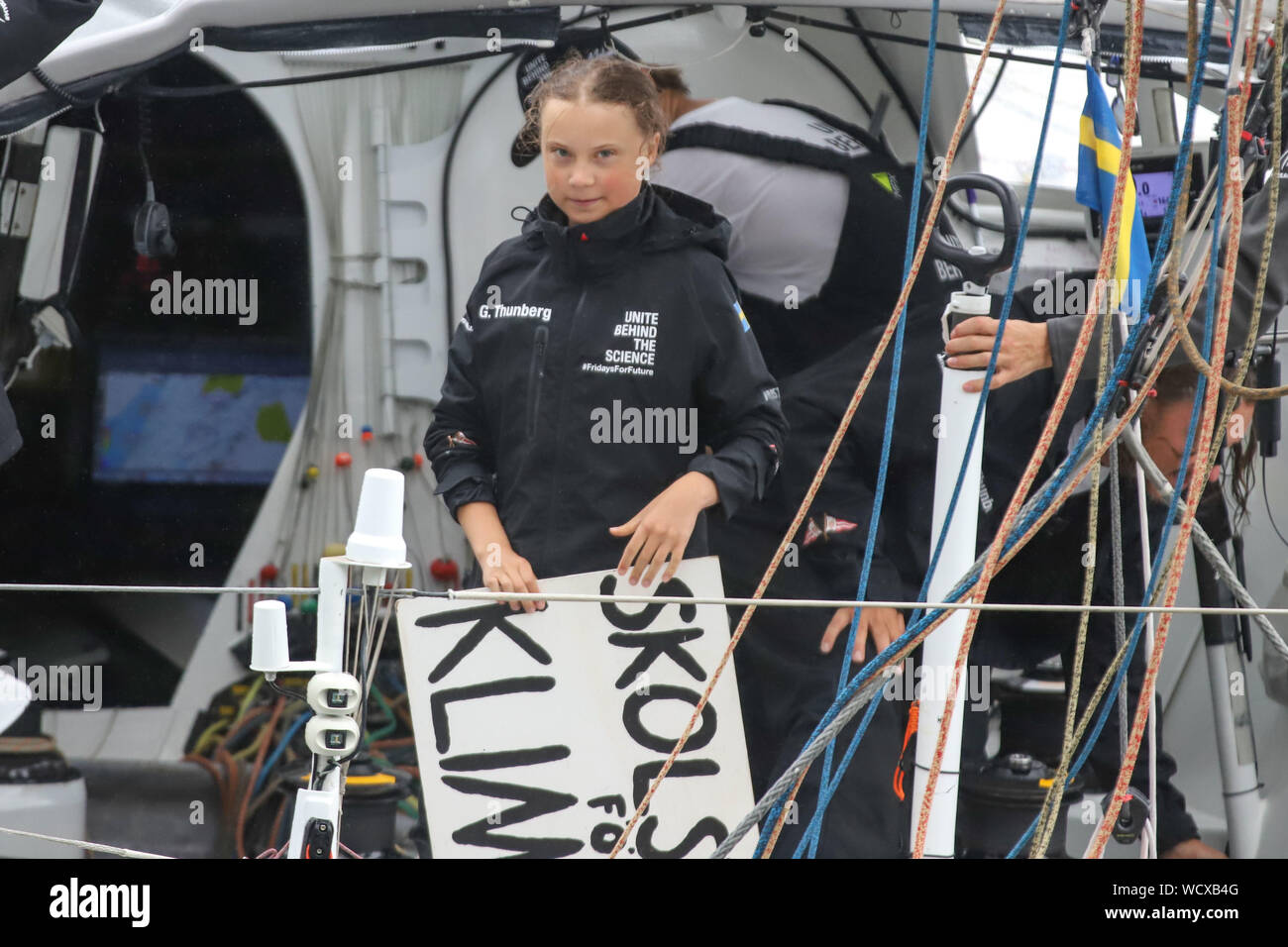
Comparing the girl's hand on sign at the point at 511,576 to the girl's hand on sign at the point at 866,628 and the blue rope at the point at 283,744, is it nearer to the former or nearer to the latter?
the blue rope at the point at 283,744

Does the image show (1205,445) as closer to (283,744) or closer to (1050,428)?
(1050,428)

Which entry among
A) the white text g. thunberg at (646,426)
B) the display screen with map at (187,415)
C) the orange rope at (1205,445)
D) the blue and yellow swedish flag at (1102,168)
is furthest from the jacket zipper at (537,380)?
the orange rope at (1205,445)

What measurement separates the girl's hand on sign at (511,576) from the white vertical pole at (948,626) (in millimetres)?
773

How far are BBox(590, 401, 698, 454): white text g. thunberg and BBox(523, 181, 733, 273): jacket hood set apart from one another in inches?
11.6

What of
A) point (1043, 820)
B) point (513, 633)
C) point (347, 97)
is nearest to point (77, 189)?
point (347, 97)

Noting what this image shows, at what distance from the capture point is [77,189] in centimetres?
305

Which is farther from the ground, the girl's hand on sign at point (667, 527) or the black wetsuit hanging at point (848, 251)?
the black wetsuit hanging at point (848, 251)

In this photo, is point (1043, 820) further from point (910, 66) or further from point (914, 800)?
point (910, 66)

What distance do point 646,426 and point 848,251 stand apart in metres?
0.69

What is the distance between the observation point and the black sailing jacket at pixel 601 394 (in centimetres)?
278

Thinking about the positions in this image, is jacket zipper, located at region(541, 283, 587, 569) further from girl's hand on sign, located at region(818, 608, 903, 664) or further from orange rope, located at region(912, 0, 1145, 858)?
orange rope, located at region(912, 0, 1145, 858)

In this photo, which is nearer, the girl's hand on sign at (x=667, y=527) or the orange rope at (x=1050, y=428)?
the orange rope at (x=1050, y=428)

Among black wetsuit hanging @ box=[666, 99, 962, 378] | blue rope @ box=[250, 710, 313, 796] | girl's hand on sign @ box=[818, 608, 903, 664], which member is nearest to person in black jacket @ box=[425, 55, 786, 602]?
black wetsuit hanging @ box=[666, 99, 962, 378]

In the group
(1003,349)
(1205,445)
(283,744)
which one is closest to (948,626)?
(1205,445)
